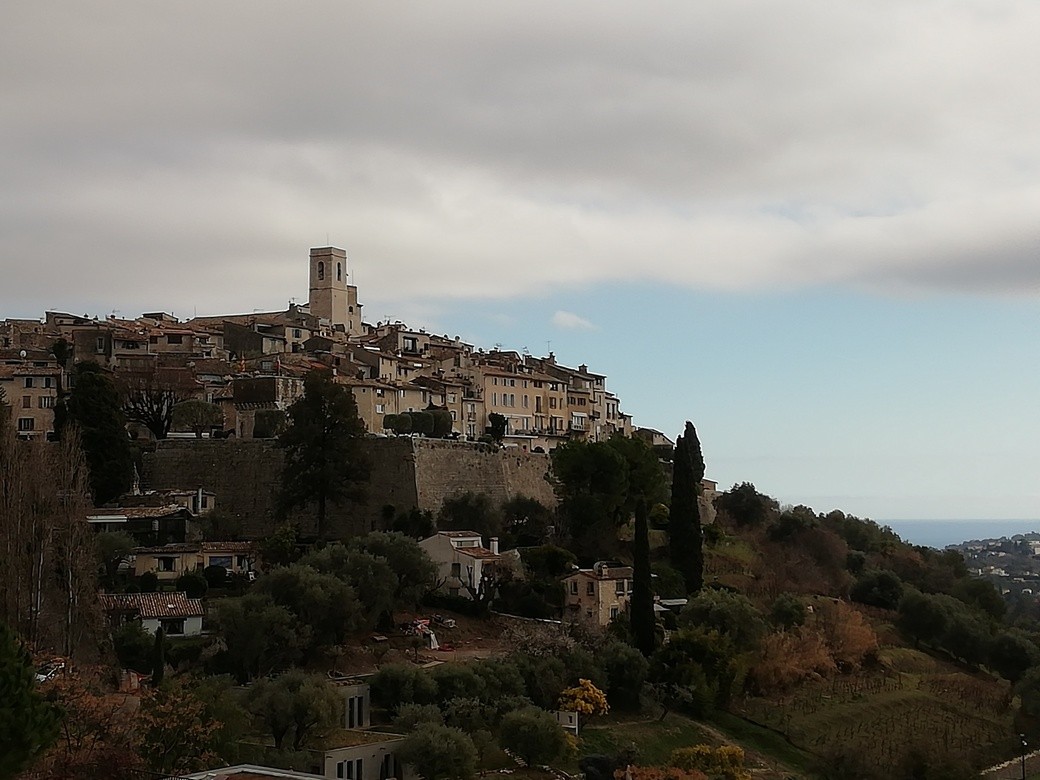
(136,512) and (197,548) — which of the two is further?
(136,512)

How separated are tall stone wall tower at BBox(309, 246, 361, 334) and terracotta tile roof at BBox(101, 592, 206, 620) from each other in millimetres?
43904

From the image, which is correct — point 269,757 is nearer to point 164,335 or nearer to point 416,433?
point 416,433

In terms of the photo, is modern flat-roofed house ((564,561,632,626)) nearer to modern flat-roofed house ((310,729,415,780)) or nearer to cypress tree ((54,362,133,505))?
modern flat-roofed house ((310,729,415,780))

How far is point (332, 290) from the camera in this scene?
82312 mm

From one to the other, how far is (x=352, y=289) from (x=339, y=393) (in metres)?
37.8

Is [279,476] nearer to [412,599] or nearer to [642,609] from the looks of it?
[412,599]

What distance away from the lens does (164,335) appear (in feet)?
209

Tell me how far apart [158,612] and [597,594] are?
565 inches

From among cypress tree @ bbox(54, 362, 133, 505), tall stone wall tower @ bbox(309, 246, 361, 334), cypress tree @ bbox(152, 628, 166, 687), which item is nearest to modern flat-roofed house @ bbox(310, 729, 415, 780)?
cypress tree @ bbox(152, 628, 166, 687)

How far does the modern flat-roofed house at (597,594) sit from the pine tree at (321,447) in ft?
28.6

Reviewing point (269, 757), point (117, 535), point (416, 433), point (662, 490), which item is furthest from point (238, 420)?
point (269, 757)

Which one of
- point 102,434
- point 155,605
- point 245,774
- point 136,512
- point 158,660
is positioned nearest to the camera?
point 245,774

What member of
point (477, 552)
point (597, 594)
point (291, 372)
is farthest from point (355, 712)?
point (291, 372)

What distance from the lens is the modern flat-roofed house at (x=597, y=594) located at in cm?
4391
